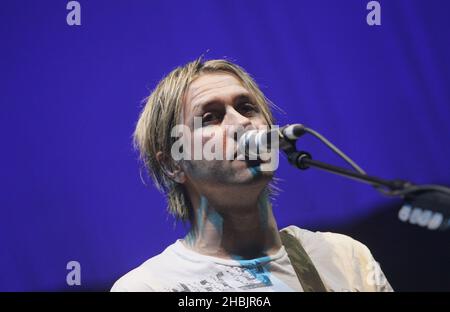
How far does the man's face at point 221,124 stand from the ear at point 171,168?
0.03 m

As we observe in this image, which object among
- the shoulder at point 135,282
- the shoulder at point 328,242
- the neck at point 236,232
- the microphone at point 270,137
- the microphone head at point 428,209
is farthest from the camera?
the shoulder at point 328,242

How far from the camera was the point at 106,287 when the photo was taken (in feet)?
7.19

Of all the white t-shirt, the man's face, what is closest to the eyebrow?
the man's face

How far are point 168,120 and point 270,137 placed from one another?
0.66 meters

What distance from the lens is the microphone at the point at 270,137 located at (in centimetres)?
165

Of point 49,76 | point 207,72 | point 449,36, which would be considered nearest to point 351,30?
point 449,36

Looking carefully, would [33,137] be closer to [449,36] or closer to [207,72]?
[207,72]

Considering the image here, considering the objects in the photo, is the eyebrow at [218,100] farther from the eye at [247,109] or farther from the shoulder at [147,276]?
the shoulder at [147,276]

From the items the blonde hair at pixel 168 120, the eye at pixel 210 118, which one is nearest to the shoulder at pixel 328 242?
the blonde hair at pixel 168 120

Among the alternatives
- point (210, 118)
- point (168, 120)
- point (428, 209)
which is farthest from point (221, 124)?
point (428, 209)

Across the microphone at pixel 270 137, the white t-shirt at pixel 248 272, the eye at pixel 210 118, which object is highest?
the eye at pixel 210 118

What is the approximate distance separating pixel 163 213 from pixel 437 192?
1.20 meters

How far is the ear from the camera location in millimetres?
2246
